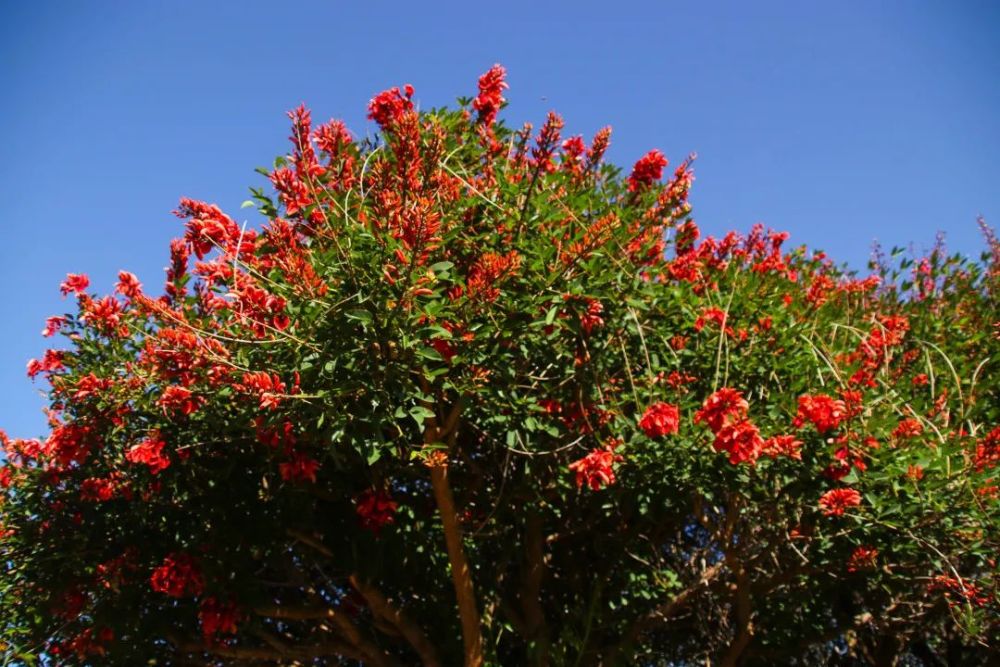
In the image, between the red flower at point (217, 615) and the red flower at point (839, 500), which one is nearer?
the red flower at point (839, 500)

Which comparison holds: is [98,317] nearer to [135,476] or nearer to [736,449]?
[135,476]

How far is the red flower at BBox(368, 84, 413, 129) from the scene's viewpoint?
342cm

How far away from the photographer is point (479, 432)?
3.77 meters

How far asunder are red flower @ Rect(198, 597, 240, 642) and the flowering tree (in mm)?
12

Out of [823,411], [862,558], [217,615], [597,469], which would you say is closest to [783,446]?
[823,411]

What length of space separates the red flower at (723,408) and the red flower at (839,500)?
2.43 feet

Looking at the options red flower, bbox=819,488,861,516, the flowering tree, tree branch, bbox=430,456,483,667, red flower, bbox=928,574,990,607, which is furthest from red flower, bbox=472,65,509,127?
red flower, bbox=928,574,990,607

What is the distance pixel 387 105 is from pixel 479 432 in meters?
1.67

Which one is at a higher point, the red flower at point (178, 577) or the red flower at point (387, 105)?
the red flower at point (387, 105)

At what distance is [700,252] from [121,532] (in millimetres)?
3620

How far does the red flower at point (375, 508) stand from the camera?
370cm

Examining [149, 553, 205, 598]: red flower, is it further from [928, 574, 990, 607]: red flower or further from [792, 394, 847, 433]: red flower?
[928, 574, 990, 607]: red flower

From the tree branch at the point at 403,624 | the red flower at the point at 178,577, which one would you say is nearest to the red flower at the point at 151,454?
the red flower at the point at 178,577

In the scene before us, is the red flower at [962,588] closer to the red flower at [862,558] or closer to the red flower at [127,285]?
the red flower at [862,558]
